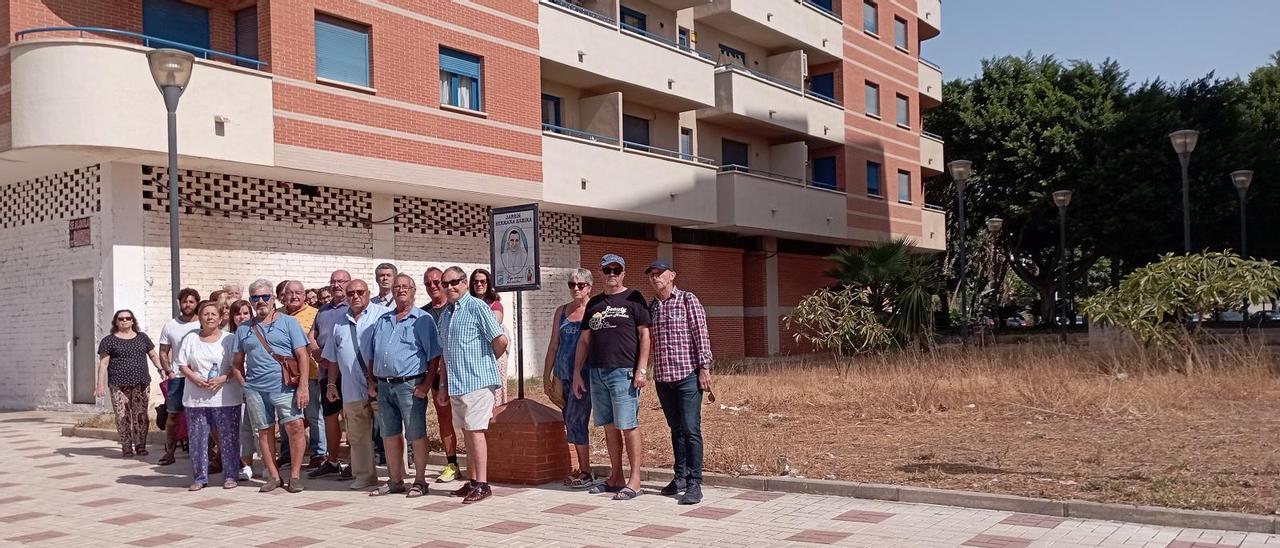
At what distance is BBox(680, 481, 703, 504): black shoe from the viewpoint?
8602 millimetres

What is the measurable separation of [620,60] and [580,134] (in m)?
1.92

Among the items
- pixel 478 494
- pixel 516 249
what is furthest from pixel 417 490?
pixel 516 249

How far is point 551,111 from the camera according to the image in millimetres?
26047

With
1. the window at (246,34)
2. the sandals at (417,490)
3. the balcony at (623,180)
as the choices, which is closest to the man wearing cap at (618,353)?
the sandals at (417,490)

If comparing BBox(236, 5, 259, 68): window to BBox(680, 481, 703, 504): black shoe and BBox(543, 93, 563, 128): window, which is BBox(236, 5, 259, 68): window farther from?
BBox(680, 481, 703, 504): black shoe

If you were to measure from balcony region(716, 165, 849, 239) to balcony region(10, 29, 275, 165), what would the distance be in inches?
598

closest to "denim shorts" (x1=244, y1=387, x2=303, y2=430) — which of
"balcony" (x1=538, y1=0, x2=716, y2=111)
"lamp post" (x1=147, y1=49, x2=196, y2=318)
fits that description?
"lamp post" (x1=147, y1=49, x2=196, y2=318)

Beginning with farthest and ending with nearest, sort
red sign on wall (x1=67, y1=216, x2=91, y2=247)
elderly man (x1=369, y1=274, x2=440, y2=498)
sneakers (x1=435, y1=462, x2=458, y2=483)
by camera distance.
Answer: red sign on wall (x1=67, y1=216, x2=91, y2=247)
sneakers (x1=435, y1=462, x2=458, y2=483)
elderly man (x1=369, y1=274, x2=440, y2=498)

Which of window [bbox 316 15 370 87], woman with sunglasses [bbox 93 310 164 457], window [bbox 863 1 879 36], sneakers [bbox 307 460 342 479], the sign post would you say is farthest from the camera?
window [bbox 863 1 879 36]

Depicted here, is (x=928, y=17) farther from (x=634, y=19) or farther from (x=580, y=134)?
(x=580, y=134)

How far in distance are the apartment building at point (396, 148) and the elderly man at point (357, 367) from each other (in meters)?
8.45

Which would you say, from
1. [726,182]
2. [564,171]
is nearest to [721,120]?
[726,182]

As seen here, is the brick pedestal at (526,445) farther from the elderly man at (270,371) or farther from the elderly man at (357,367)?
the elderly man at (270,371)

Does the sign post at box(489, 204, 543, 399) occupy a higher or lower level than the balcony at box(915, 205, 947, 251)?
lower
